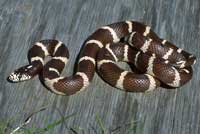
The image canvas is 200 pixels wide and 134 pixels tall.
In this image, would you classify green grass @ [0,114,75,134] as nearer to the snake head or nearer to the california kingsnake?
the california kingsnake

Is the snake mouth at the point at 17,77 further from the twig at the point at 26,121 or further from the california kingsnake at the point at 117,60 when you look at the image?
the twig at the point at 26,121

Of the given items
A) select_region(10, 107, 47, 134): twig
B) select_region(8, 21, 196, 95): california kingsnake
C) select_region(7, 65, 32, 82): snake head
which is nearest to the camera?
select_region(10, 107, 47, 134): twig

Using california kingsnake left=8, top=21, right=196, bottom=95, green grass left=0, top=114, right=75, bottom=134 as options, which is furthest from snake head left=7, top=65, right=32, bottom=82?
green grass left=0, top=114, right=75, bottom=134

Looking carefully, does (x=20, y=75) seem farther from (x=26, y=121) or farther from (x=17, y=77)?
(x=26, y=121)

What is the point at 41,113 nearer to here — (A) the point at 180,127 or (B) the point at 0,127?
(B) the point at 0,127

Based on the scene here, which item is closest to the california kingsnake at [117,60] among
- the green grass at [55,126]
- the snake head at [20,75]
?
the snake head at [20,75]

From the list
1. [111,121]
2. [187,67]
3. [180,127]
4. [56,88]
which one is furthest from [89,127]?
[187,67]

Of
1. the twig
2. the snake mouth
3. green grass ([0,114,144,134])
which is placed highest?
the snake mouth

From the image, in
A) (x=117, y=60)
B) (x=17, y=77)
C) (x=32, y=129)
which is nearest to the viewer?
(x=32, y=129)

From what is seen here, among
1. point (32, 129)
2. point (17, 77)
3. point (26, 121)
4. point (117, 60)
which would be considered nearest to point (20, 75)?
point (17, 77)
